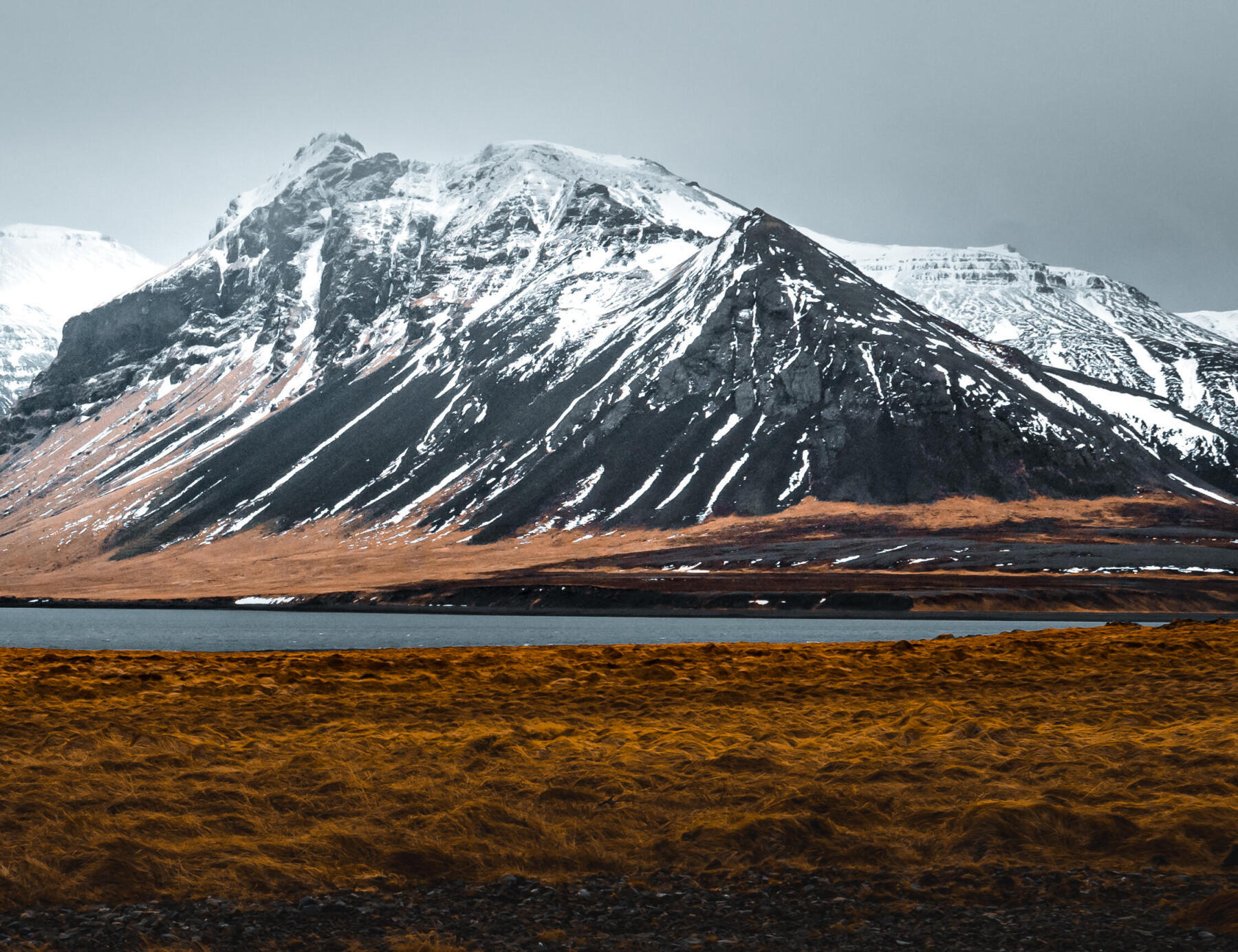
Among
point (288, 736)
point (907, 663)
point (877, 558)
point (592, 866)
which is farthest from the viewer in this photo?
point (877, 558)

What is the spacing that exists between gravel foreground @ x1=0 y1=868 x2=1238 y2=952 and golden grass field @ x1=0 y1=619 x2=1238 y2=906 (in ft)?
1.57

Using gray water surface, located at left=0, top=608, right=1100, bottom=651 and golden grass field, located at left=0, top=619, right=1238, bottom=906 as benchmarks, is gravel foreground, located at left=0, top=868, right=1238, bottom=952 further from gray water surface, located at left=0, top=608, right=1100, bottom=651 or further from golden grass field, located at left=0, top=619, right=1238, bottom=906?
gray water surface, located at left=0, top=608, right=1100, bottom=651

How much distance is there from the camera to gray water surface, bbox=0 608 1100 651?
3450 inches

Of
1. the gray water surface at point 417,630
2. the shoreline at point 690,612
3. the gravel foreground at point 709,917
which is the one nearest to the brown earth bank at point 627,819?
the gravel foreground at point 709,917

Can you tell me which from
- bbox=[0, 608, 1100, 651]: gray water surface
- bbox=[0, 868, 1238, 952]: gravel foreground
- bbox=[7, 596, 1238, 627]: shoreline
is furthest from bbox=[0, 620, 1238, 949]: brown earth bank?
bbox=[7, 596, 1238, 627]: shoreline

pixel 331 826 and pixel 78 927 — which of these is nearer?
pixel 78 927

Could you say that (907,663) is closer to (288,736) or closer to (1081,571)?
(288,736)

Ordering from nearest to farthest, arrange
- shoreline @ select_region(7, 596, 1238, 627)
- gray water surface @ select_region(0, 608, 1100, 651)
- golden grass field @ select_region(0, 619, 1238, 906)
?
golden grass field @ select_region(0, 619, 1238, 906)
gray water surface @ select_region(0, 608, 1100, 651)
shoreline @ select_region(7, 596, 1238, 627)

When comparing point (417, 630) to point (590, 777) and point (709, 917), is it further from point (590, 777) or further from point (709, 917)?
point (709, 917)

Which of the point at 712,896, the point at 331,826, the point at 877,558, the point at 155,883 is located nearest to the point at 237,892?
the point at 155,883

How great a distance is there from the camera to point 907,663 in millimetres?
30000

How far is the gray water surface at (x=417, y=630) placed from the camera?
287ft

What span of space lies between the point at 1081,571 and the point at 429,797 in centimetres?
17107

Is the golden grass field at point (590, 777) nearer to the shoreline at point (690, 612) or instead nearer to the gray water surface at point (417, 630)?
the gray water surface at point (417, 630)
